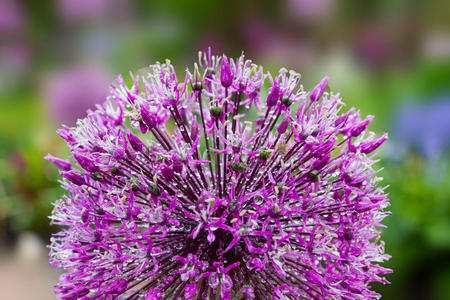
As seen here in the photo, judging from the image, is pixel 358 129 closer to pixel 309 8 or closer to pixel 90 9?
pixel 309 8

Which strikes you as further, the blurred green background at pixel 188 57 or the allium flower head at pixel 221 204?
the blurred green background at pixel 188 57

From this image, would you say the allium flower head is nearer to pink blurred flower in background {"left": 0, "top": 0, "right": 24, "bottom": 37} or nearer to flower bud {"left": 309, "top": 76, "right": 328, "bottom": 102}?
flower bud {"left": 309, "top": 76, "right": 328, "bottom": 102}

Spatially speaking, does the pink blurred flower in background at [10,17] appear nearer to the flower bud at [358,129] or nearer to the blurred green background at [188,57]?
the blurred green background at [188,57]

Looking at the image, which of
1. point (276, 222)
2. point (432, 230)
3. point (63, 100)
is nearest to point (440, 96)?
point (432, 230)

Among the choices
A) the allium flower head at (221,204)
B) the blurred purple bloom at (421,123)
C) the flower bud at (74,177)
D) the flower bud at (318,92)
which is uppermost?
the blurred purple bloom at (421,123)

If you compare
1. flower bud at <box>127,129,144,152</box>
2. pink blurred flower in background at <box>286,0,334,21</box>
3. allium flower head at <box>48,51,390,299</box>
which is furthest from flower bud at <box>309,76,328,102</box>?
pink blurred flower in background at <box>286,0,334,21</box>

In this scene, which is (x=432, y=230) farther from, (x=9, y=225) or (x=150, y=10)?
(x=9, y=225)

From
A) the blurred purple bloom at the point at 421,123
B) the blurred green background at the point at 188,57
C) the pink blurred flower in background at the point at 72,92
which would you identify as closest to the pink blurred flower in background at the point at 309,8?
the blurred green background at the point at 188,57
